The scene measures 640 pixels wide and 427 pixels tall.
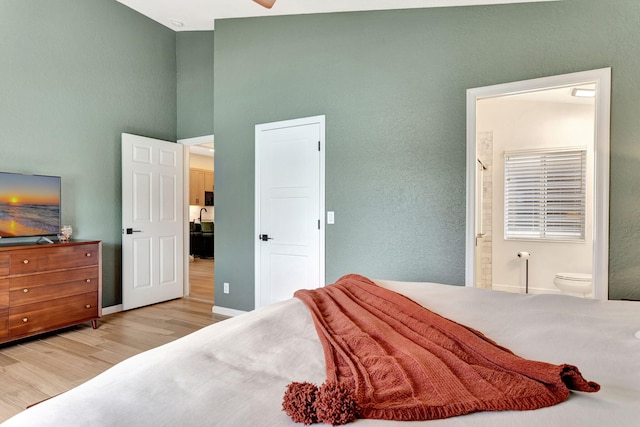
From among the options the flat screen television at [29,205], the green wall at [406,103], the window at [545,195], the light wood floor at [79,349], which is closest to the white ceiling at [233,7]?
the green wall at [406,103]

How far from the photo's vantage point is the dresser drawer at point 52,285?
3088 mm

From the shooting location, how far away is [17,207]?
332 centimetres

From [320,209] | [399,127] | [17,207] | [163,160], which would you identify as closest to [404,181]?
[399,127]

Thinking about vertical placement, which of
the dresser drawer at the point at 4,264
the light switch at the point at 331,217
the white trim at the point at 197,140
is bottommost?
the dresser drawer at the point at 4,264

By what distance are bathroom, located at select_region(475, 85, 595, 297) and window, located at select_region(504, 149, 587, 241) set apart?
21 mm

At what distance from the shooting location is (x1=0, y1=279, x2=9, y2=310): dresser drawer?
2.98 meters

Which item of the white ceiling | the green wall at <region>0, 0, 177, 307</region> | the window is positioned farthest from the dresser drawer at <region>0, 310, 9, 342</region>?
the window

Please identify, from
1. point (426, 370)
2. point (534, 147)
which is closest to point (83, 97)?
point (426, 370)

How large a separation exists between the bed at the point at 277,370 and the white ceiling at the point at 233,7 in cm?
243

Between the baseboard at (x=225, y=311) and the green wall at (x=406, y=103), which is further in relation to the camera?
the baseboard at (x=225, y=311)

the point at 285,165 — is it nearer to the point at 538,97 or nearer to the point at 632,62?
the point at 632,62

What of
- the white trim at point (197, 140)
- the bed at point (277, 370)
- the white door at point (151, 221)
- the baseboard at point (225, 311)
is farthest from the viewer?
the white trim at point (197, 140)

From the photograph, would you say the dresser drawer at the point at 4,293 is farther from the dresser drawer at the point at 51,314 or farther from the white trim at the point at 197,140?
the white trim at the point at 197,140

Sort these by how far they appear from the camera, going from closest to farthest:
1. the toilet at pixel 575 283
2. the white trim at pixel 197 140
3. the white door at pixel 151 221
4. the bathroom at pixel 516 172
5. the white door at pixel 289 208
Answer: the white door at pixel 289 208 → the toilet at pixel 575 283 → the white door at pixel 151 221 → the bathroom at pixel 516 172 → the white trim at pixel 197 140
